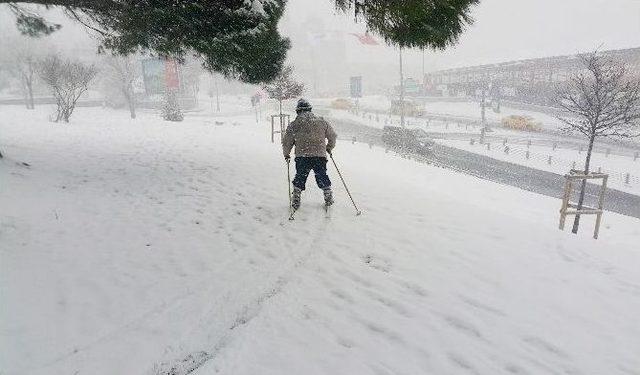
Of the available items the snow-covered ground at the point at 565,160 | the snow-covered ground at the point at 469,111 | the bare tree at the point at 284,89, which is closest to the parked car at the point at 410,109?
the snow-covered ground at the point at 469,111

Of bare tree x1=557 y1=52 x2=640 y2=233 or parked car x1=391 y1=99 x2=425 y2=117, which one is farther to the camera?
parked car x1=391 y1=99 x2=425 y2=117

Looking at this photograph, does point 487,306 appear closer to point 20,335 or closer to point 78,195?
point 20,335

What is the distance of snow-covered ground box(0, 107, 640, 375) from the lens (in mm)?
3152

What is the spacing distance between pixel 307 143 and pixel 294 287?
2827 mm

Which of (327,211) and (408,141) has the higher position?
(327,211)

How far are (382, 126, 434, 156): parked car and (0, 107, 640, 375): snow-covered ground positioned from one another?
20.1 meters

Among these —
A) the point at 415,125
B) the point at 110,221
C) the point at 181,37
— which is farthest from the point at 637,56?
the point at 110,221

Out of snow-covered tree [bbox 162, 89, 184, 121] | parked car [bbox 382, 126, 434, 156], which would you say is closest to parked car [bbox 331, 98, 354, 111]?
snow-covered tree [bbox 162, 89, 184, 121]

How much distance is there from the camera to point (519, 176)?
22.5 m

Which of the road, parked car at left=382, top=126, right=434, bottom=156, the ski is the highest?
the ski

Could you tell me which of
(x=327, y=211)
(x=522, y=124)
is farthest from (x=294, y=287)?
(x=522, y=124)

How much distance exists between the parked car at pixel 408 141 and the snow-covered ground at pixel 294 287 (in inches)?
791

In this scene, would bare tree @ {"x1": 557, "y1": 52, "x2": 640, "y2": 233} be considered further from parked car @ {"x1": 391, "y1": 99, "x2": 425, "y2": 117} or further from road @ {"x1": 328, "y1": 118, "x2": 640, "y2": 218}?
parked car @ {"x1": 391, "y1": 99, "x2": 425, "y2": 117}

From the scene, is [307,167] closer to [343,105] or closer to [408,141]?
[408,141]
